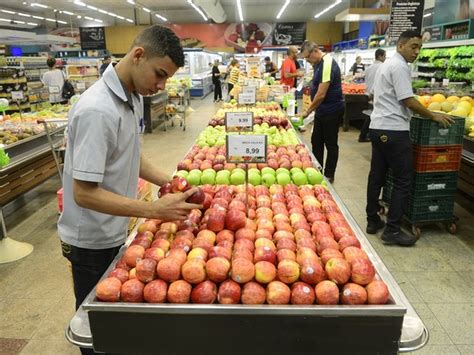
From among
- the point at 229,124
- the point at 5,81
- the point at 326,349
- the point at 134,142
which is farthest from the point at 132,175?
the point at 5,81

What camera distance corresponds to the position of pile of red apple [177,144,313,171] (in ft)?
10.3

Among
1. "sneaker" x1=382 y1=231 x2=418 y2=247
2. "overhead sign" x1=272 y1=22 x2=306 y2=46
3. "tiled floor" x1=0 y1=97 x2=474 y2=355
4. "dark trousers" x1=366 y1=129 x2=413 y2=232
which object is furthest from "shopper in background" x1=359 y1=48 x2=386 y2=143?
"overhead sign" x1=272 y1=22 x2=306 y2=46

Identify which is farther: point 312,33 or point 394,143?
point 312,33

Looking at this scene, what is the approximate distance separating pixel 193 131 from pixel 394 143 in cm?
782

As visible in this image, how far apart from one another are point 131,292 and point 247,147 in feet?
3.77

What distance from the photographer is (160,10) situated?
25750mm

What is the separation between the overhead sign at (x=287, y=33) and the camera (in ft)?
101

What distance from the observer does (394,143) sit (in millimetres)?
3990

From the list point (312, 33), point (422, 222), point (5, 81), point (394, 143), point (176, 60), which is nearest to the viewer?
point (176, 60)

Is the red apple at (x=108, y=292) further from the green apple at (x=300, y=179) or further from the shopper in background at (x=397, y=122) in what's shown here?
the shopper in background at (x=397, y=122)

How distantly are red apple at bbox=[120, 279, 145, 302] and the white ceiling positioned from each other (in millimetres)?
22265

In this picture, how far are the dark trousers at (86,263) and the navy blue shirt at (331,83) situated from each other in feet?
14.5

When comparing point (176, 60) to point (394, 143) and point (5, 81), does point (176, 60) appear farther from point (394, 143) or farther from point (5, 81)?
point (5, 81)

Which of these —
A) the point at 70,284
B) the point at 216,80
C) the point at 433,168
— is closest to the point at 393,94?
the point at 433,168
